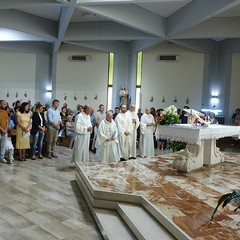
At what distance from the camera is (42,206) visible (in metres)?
4.57

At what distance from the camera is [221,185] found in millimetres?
5137

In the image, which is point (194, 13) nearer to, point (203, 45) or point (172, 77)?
point (203, 45)

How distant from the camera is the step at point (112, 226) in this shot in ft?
11.9

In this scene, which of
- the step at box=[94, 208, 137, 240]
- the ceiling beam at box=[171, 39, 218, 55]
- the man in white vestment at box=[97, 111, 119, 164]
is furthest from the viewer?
the ceiling beam at box=[171, 39, 218, 55]

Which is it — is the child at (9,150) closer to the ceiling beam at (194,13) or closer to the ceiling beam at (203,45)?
the ceiling beam at (194,13)

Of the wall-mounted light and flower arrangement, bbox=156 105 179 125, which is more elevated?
the wall-mounted light

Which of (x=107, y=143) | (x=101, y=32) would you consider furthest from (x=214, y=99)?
(x=107, y=143)

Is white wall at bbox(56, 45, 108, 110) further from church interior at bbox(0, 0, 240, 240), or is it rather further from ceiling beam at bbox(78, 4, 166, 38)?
ceiling beam at bbox(78, 4, 166, 38)

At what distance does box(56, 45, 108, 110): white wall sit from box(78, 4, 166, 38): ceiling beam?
3.94 meters

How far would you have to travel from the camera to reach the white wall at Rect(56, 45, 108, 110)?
13.2 meters

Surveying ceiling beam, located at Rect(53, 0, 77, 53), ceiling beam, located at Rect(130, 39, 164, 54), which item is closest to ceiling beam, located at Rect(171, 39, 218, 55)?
ceiling beam, located at Rect(130, 39, 164, 54)

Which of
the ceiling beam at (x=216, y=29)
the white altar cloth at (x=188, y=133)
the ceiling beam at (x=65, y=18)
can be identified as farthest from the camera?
the ceiling beam at (x=216, y=29)

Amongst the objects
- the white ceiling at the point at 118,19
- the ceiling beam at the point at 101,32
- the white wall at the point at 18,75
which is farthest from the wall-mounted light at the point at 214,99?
the white wall at the point at 18,75

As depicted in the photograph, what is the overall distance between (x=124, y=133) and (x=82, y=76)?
6.07 m
